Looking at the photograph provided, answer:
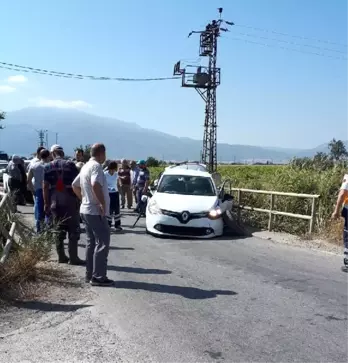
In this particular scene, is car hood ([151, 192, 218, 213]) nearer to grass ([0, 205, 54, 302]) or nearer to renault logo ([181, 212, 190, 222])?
renault logo ([181, 212, 190, 222])

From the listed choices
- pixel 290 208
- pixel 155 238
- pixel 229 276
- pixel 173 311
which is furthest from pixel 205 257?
pixel 290 208

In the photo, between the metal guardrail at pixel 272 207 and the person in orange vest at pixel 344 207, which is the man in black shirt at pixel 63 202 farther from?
the metal guardrail at pixel 272 207

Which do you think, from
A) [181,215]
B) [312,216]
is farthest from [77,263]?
[312,216]

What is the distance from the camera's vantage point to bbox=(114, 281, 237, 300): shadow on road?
6246mm

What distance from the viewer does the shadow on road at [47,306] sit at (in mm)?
5539

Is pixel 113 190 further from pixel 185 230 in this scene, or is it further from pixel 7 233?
pixel 7 233

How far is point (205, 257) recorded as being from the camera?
8945 mm

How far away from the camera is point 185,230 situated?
437 inches

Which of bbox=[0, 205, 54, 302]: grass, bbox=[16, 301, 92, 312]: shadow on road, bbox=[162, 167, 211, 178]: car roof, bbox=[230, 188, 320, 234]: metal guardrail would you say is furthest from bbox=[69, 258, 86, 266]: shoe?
bbox=[162, 167, 211, 178]: car roof

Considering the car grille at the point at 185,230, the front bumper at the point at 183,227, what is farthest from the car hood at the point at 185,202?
the car grille at the point at 185,230

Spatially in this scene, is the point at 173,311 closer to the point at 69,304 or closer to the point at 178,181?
the point at 69,304

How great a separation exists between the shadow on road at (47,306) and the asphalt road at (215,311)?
0.57 feet

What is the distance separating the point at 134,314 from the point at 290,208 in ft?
25.7

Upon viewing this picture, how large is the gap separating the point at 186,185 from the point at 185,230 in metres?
1.78
